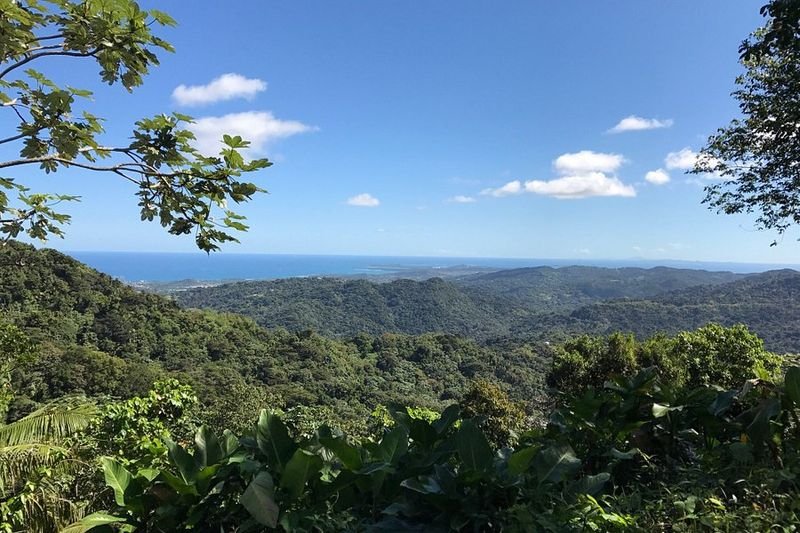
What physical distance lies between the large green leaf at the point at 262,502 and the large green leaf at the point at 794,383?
1543 millimetres

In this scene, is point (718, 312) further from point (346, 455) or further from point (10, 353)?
point (346, 455)

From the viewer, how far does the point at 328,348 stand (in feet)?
159

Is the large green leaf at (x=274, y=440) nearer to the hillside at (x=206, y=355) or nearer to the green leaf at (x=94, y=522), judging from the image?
the green leaf at (x=94, y=522)

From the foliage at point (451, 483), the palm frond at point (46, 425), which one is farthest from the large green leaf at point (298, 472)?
the palm frond at point (46, 425)

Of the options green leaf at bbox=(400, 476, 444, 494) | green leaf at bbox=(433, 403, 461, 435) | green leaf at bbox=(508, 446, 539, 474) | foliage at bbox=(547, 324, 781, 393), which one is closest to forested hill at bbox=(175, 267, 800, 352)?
foliage at bbox=(547, 324, 781, 393)

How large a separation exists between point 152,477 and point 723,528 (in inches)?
52.0

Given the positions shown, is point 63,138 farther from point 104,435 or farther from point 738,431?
point 104,435

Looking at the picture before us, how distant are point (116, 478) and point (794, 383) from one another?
1929mm

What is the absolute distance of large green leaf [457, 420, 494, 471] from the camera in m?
1.16

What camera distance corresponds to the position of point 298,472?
1044 mm

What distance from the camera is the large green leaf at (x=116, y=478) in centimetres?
106

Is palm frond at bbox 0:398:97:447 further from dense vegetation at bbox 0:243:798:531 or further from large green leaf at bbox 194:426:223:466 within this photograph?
large green leaf at bbox 194:426:223:466

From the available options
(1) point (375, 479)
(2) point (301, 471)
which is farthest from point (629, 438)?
(2) point (301, 471)

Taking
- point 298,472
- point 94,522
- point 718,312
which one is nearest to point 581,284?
point 718,312
